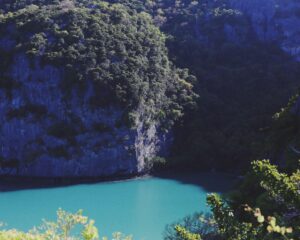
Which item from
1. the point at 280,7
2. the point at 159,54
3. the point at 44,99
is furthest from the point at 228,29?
the point at 44,99

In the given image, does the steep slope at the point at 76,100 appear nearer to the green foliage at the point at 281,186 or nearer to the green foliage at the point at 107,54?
the green foliage at the point at 107,54

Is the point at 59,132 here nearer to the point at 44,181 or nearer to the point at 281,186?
the point at 44,181

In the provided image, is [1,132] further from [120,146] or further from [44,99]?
[120,146]

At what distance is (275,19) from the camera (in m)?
86.6

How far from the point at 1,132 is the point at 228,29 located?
44377mm

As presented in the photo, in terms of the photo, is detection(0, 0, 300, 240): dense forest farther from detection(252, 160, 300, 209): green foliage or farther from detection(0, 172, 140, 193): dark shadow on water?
detection(252, 160, 300, 209): green foliage

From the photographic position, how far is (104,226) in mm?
38844

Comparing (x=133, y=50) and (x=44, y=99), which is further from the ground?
(x=133, y=50)

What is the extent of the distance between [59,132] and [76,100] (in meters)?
4.95

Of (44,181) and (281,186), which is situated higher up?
(281,186)

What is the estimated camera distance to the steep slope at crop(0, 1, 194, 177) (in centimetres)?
6269

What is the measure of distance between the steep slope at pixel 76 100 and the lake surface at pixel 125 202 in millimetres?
6031

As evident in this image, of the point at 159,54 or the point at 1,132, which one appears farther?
the point at 159,54

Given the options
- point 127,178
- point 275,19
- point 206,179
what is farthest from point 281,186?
point 275,19
